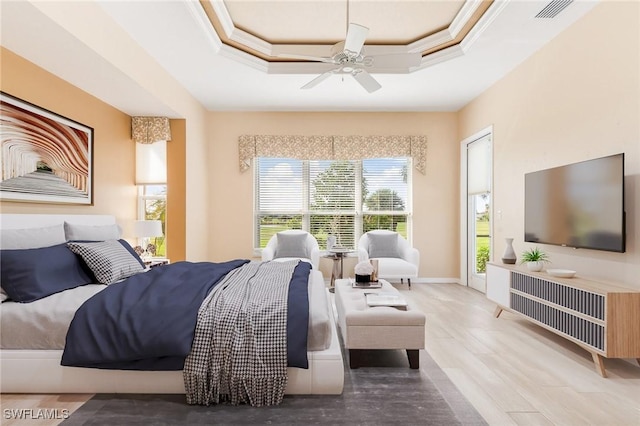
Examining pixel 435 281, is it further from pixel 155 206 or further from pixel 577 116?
pixel 155 206

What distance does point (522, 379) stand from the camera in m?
2.49

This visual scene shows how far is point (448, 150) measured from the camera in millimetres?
6242

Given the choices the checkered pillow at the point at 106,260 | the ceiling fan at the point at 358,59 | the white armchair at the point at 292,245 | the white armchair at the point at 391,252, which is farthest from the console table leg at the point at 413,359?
the white armchair at the point at 292,245

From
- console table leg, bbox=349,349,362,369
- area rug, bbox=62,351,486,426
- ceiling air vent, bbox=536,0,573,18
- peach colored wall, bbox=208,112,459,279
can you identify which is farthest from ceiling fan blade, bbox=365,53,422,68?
peach colored wall, bbox=208,112,459,279

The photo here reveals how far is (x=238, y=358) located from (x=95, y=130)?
3.41 m

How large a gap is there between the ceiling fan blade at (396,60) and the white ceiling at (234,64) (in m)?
0.77

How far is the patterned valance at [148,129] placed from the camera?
193 inches

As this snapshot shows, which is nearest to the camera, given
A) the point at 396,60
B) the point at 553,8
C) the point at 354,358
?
the point at 354,358

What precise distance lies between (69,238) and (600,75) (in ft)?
15.7

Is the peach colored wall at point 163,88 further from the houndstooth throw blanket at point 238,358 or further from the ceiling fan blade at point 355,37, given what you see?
the houndstooth throw blanket at point 238,358

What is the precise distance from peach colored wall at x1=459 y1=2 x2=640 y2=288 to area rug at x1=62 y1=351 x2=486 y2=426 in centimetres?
186

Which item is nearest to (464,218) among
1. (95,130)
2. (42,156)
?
(95,130)

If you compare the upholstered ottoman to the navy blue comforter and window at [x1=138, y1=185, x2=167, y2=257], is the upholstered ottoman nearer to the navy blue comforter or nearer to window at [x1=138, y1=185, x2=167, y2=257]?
the navy blue comforter
